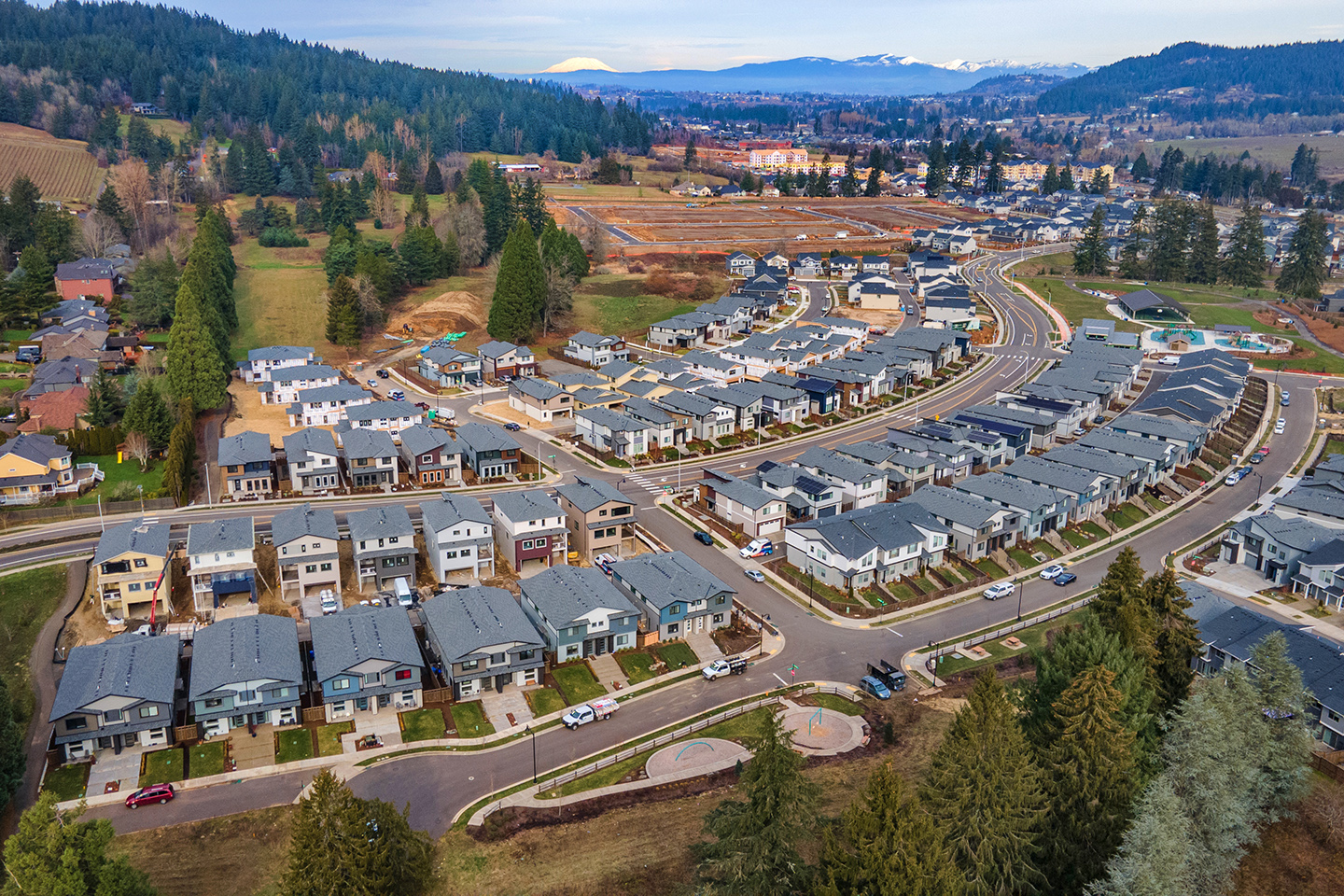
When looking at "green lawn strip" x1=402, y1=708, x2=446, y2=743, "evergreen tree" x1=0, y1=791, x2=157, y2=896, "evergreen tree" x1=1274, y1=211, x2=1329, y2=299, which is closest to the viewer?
"evergreen tree" x1=0, y1=791, x2=157, y2=896

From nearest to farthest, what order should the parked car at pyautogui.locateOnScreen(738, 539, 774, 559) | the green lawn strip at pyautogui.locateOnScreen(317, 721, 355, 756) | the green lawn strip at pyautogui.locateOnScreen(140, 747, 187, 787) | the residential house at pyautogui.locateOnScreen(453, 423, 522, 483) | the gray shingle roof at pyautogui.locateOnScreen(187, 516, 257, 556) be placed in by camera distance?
the green lawn strip at pyautogui.locateOnScreen(140, 747, 187, 787)
the green lawn strip at pyautogui.locateOnScreen(317, 721, 355, 756)
the gray shingle roof at pyautogui.locateOnScreen(187, 516, 257, 556)
the parked car at pyautogui.locateOnScreen(738, 539, 774, 559)
the residential house at pyautogui.locateOnScreen(453, 423, 522, 483)

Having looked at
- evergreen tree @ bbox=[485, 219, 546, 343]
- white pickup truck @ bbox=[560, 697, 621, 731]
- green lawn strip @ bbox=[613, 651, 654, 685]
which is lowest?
green lawn strip @ bbox=[613, 651, 654, 685]

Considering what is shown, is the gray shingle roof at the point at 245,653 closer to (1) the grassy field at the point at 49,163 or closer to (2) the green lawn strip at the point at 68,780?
(2) the green lawn strip at the point at 68,780

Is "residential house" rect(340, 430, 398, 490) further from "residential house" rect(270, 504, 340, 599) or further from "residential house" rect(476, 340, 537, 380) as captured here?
"residential house" rect(476, 340, 537, 380)

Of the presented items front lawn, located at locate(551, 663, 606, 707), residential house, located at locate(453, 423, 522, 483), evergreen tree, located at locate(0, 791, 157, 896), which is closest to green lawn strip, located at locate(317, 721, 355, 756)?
front lawn, located at locate(551, 663, 606, 707)

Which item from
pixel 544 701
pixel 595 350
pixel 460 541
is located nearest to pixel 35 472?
pixel 460 541

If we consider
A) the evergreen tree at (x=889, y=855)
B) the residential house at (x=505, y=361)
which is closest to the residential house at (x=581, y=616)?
the evergreen tree at (x=889, y=855)

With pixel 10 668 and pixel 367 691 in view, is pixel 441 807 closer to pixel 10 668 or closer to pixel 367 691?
pixel 367 691
